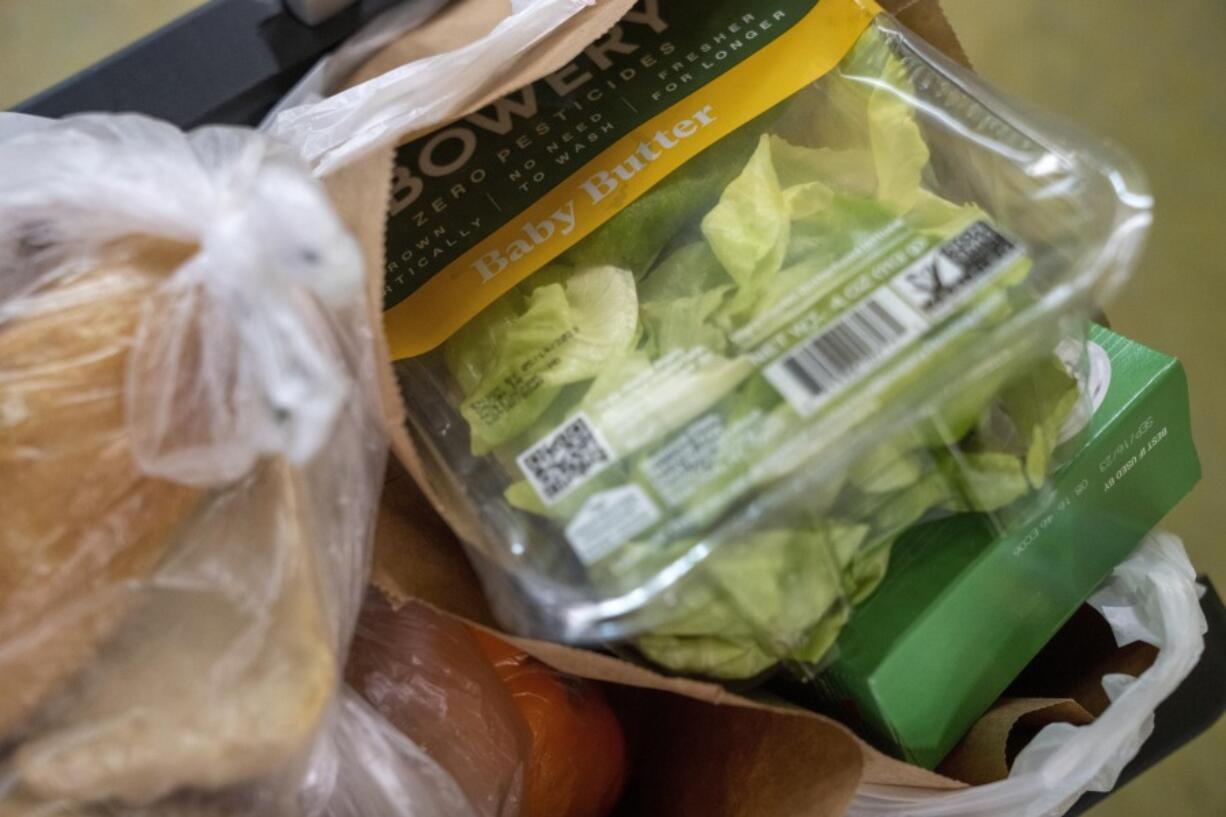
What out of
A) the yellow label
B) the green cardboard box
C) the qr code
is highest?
the yellow label

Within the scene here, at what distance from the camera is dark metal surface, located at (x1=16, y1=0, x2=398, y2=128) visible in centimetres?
58

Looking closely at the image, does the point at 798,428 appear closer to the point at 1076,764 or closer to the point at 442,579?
the point at 442,579

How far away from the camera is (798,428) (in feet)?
1.41

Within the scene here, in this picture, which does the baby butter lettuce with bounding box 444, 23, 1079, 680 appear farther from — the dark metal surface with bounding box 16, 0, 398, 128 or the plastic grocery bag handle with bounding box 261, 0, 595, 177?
the dark metal surface with bounding box 16, 0, 398, 128

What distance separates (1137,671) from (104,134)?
2.10 feet

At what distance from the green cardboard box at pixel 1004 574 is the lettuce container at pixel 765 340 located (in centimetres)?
2

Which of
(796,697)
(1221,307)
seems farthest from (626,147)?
(1221,307)

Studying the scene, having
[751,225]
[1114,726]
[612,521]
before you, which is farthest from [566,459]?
[1114,726]

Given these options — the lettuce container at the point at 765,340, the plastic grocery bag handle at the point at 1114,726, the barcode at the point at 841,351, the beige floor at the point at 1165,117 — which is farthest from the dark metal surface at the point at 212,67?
the beige floor at the point at 1165,117

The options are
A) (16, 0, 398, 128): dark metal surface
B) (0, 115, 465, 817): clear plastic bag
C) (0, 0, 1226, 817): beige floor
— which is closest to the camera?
(0, 115, 465, 817): clear plastic bag

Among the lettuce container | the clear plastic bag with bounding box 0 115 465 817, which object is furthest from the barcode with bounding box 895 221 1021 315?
the clear plastic bag with bounding box 0 115 465 817

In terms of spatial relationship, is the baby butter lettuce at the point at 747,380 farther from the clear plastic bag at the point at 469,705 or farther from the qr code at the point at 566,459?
the clear plastic bag at the point at 469,705

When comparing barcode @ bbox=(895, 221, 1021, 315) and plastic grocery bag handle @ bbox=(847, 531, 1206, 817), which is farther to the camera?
plastic grocery bag handle @ bbox=(847, 531, 1206, 817)

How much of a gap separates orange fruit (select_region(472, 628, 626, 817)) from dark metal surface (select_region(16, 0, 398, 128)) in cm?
33
